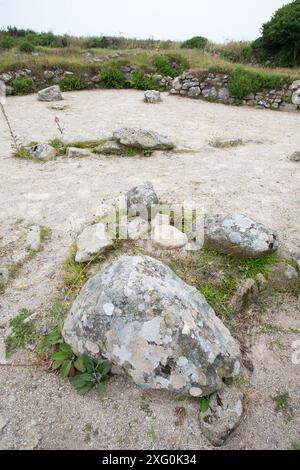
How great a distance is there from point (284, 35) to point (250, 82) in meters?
5.65

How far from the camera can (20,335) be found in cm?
360

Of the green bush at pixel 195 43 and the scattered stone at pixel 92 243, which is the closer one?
the scattered stone at pixel 92 243

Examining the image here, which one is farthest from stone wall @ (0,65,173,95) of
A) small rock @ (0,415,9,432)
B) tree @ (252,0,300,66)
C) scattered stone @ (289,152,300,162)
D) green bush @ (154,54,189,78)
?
small rock @ (0,415,9,432)

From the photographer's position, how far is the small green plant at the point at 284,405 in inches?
119

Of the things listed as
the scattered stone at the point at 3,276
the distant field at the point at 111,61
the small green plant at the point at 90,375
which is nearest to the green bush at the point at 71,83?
the distant field at the point at 111,61

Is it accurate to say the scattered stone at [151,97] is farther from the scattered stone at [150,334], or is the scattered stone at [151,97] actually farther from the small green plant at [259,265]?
the scattered stone at [150,334]

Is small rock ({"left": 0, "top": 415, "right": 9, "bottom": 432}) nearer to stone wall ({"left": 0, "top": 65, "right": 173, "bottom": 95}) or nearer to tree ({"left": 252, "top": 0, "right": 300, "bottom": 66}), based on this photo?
stone wall ({"left": 0, "top": 65, "right": 173, "bottom": 95})

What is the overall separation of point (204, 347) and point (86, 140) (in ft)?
23.4

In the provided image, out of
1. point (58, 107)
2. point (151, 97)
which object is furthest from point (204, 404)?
point (151, 97)

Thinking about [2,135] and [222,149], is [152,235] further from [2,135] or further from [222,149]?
[2,135]

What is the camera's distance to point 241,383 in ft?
10.6

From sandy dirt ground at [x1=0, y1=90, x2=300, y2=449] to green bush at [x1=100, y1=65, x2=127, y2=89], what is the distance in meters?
2.87

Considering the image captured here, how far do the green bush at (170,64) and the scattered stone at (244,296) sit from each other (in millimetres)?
14420
